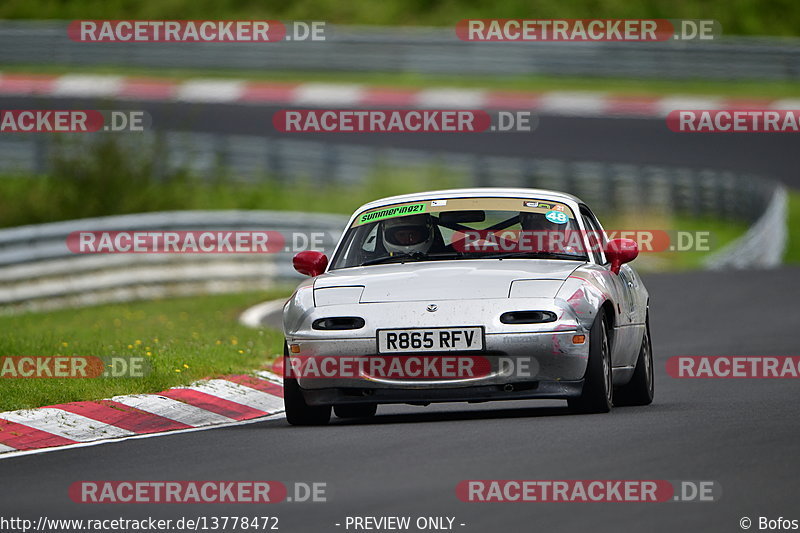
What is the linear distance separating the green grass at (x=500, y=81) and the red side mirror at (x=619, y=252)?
84.4 feet

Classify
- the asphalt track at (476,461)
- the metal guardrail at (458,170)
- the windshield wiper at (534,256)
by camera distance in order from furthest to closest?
the metal guardrail at (458,170) → the windshield wiper at (534,256) → the asphalt track at (476,461)

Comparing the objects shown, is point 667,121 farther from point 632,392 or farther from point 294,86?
point 632,392

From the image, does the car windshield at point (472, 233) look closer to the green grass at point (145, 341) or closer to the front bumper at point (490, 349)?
the front bumper at point (490, 349)

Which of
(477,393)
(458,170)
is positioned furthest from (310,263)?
(458,170)

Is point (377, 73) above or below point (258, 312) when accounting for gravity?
above

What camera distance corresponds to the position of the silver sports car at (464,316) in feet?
30.7

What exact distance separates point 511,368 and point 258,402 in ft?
9.07

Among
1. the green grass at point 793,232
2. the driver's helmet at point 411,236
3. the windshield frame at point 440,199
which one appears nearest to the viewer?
the windshield frame at point 440,199

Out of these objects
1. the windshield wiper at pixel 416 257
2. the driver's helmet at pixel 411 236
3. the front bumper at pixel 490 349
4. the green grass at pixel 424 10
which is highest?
the green grass at pixel 424 10

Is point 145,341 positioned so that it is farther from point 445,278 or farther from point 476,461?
point 476,461

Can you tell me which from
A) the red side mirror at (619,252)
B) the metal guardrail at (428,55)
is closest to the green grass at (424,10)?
the metal guardrail at (428,55)

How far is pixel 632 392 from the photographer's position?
1107 centimetres

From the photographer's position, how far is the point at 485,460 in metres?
7.90

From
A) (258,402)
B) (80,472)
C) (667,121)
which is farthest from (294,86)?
(80,472)
